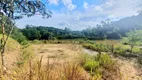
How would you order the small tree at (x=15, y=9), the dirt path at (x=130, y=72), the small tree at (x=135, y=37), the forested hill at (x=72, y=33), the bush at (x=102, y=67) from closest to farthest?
the small tree at (x=15, y=9), the bush at (x=102, y=67), the dirt path at (x=130, y=72), the small tree at (x=135, y=37), the forested hill at (x=72, y=33)

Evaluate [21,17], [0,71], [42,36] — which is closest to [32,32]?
[42,36]

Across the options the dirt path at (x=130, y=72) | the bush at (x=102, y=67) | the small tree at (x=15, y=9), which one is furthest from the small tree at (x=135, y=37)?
the small tree at (x=15, y=9)

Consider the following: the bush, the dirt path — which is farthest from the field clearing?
the dirt path

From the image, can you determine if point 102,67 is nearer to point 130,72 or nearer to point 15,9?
point 130,72

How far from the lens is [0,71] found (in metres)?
1.76

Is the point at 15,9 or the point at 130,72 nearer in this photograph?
the point at 15,9

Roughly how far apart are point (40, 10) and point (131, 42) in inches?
659

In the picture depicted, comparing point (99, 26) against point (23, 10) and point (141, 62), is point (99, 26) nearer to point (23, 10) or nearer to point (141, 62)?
point (141, 62)

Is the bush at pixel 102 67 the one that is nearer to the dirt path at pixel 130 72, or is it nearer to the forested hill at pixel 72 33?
the dirt path at pixel 130 72

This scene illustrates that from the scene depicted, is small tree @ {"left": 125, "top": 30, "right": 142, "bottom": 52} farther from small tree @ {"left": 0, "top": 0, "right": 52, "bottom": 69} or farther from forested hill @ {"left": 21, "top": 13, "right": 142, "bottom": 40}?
small tree @ {"left": 0, "top": 0, "right": 52, "bottom": 69}

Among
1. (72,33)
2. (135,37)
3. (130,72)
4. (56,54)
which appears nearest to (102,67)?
(130,72)

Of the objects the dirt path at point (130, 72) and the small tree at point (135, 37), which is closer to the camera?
the dirt path at point (130, 72)

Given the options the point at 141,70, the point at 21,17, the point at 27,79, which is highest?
the point at 21,17

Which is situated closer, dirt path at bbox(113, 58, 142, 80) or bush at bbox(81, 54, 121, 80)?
bush at bbox(81, 54, 121, 80)
